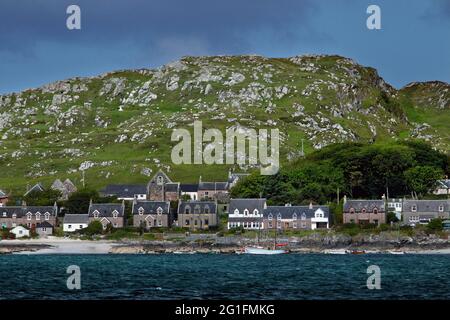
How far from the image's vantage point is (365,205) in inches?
5285

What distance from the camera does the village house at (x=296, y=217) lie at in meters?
133

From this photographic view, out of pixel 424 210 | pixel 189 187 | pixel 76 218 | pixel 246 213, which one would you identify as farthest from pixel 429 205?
pixel 189 187

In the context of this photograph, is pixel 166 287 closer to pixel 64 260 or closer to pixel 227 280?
pixel 227 280

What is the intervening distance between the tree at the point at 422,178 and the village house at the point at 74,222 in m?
61.6

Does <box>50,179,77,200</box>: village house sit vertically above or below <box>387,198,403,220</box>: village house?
above

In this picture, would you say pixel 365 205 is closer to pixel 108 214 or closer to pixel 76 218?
pixel 108 214

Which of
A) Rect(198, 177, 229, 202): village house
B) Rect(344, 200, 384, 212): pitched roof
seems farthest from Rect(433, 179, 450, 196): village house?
Rect(198, 177, 229, 202): village house

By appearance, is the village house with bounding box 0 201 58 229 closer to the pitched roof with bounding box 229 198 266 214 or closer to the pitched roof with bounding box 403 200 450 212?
the pitched roof with bounding box 229 198 266 214

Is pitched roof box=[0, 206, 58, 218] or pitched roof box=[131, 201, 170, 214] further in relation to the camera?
pitched roof box=[0, 206, 58, 218]

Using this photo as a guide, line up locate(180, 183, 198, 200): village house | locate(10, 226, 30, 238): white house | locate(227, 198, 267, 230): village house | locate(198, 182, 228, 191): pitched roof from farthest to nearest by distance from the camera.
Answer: locate(180, 183, 198, 200): village house
locate(198, 182, 228, 191): pitched roof
locate(227, 198, 267, 230): village house
locate(10, 226, 30, 238): white house

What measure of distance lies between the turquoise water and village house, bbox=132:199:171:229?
2606 centimetres

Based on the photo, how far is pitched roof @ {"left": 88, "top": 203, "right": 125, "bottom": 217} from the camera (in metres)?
140
